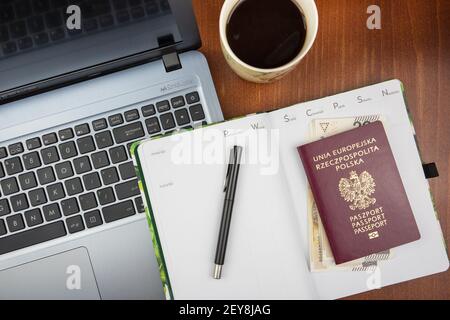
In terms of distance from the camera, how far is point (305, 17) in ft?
1.69

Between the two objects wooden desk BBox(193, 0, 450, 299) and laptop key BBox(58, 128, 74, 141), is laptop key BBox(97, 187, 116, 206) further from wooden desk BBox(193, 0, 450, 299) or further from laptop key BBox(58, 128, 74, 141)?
wooden desk BBox(193, 0, 450, 299)

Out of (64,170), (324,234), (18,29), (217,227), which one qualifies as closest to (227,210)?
(217,227)

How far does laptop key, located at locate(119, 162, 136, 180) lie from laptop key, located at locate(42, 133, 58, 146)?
0.10m

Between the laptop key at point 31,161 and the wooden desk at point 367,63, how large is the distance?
27 centimetres

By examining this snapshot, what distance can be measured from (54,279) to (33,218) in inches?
3.9

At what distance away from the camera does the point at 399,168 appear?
57cm

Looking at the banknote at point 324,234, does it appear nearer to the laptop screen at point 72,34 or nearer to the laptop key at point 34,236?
the laptop screen at point 72,34

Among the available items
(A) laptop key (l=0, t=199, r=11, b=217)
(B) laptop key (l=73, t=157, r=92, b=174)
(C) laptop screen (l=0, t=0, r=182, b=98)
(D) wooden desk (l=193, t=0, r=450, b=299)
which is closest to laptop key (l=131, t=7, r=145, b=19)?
(C) laptop screen (l=0, t=0, r=182, b=98)

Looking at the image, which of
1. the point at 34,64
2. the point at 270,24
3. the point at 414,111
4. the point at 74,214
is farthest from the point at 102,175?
the point at 414,111

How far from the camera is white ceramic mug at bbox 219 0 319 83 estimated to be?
0.48 metres

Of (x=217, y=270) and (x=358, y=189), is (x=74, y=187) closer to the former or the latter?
(x=217, y=270)

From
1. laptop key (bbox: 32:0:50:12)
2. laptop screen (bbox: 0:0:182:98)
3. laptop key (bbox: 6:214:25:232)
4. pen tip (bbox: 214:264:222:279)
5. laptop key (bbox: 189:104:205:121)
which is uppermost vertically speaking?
laptop key (bbox: 32:0:50:12)

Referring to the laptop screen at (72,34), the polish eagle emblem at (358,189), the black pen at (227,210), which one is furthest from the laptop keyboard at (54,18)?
the polish eagle emblem at (358,189)

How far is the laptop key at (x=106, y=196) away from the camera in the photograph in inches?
22.4
